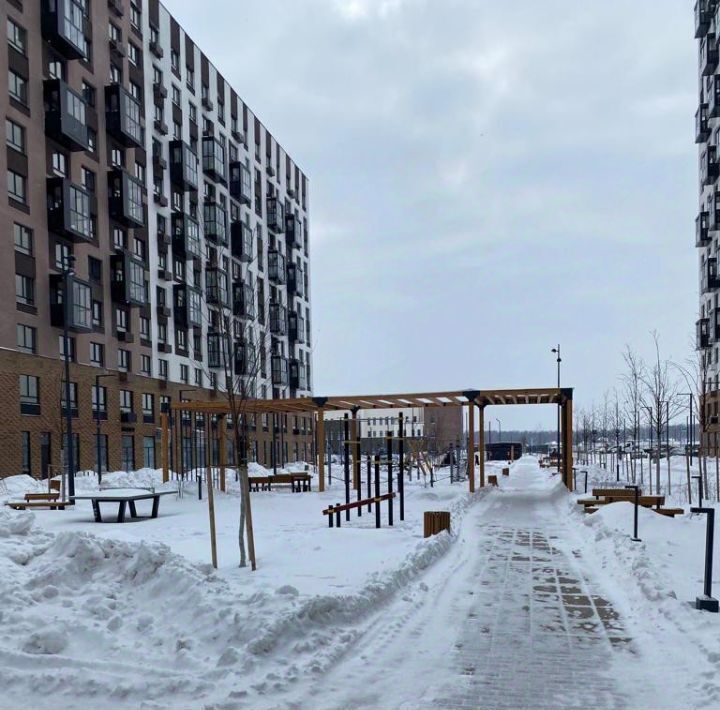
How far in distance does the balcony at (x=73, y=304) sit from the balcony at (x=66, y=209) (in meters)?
2.32

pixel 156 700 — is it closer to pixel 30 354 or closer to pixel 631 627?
pixel 631 627

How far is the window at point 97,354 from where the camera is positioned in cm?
3906

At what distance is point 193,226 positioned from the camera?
49969mm

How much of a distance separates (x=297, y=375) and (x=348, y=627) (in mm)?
60846

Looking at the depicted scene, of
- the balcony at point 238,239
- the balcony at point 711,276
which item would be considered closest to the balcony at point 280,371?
the balcony at point 238,239

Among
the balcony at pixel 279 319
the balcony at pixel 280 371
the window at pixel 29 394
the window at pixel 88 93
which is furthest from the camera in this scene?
the balcony at pixel 280 371

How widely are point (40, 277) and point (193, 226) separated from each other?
55.6 ft

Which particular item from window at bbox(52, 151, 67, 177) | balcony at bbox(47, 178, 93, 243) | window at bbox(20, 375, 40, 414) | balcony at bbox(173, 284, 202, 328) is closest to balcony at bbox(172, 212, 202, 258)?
balcony at bbox(173, 284, 202, 328)

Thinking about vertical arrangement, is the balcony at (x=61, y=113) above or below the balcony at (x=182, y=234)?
above

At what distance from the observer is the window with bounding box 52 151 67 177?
36.3 meters

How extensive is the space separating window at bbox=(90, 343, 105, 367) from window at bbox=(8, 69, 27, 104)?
12937 millimetres

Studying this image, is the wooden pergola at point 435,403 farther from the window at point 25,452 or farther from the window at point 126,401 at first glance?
the window at point 126,401

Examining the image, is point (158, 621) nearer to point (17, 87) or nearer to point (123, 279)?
point (17, 87)

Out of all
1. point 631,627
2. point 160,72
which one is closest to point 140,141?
point 160,72
